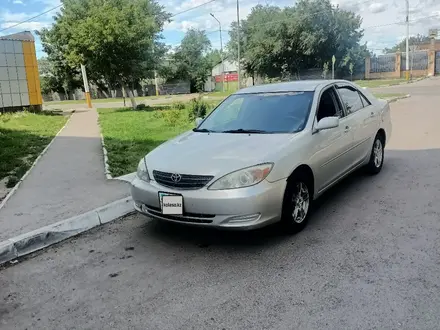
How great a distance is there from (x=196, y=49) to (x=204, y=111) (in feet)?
189

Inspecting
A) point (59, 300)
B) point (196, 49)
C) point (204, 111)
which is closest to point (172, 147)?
point (59, 300)

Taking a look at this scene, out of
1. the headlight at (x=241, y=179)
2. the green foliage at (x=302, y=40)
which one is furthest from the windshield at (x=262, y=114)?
the green foliage at (x=302, y=40)

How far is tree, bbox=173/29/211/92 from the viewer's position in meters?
63.8

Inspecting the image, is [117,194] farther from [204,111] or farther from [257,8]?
[257,8]

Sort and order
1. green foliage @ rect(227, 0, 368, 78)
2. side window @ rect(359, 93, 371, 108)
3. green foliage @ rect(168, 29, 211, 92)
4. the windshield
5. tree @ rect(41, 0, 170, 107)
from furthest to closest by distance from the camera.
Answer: green foliage @ rect(168, 29, 211, 92)
green foliage @ rect(227, 0, 368, 78)
tree @ rect(41, 0, 170, 107)
side window @ rect(359, 93, 371, 108)
the windshield

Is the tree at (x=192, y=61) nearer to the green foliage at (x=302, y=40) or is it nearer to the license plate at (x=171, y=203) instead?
the green foliage at (x=302, y=40)

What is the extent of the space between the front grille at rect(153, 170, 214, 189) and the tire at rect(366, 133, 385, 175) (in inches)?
136

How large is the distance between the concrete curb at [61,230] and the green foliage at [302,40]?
4585cm

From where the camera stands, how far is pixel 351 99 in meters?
5.99

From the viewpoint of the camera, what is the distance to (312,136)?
4699 mm

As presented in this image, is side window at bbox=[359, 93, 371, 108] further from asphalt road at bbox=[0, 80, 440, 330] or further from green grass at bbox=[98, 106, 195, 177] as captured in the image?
green grass at bbox=[98, 106, 195, 177]

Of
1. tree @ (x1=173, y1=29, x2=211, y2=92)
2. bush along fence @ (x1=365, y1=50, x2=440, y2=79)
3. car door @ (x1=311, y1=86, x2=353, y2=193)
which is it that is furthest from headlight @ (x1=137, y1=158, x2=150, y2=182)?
tree @ (x1=173, y1=29, x2=211, y2=92)

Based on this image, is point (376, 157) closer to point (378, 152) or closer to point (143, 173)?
point (378, 152)

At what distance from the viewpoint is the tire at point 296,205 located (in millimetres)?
4215
